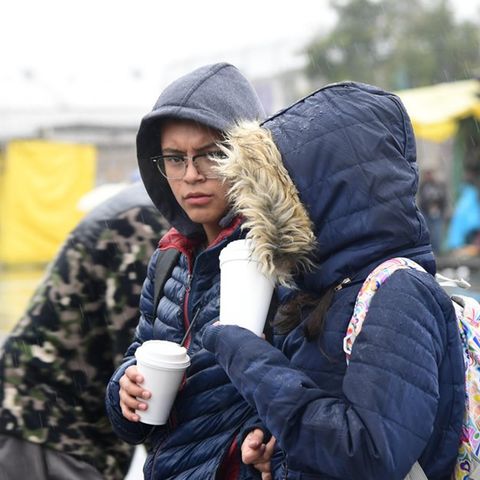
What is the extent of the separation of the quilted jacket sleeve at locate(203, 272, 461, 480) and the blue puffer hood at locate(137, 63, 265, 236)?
0.84 meters

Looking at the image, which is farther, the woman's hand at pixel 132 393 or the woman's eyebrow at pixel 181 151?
the woman's eyebrow at pixel 181 151

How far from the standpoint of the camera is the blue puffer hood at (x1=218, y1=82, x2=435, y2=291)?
1682mm

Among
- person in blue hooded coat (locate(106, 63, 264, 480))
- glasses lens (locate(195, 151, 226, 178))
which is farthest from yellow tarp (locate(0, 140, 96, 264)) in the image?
glasses lens (locate(195, 151, 226, 178))

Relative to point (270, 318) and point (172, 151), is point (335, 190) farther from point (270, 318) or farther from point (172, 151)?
point (172, 151)

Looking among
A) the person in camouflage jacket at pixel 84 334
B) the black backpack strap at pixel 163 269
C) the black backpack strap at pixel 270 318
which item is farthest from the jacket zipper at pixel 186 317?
the person in camouflage jacket at pixel 84 334

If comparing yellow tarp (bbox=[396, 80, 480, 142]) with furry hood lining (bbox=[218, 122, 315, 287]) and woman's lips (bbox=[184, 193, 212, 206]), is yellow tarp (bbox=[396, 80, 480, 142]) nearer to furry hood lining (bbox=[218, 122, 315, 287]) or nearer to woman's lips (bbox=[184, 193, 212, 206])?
woman's lips (bbox=[184, 193, 212, 206])

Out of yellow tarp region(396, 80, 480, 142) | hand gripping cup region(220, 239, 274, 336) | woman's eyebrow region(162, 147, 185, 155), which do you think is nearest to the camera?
hand gripping cup region(220, 239, 274, 336)

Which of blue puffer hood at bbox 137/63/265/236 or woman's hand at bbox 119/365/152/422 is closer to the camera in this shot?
woman's hand at bbox 119/365/152/422

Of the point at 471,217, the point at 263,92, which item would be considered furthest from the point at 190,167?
the point at 263,92

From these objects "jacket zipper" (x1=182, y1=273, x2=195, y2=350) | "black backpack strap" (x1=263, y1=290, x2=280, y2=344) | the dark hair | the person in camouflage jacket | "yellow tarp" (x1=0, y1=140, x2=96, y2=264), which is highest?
the dark hair

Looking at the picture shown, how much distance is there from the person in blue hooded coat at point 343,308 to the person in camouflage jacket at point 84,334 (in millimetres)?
1326

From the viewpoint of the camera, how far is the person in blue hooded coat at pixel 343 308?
1521mm

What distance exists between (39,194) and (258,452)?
1771 centimetres

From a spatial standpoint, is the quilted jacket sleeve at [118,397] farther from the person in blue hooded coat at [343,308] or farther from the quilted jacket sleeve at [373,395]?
the quilted jacket sleeve at [373,395]
